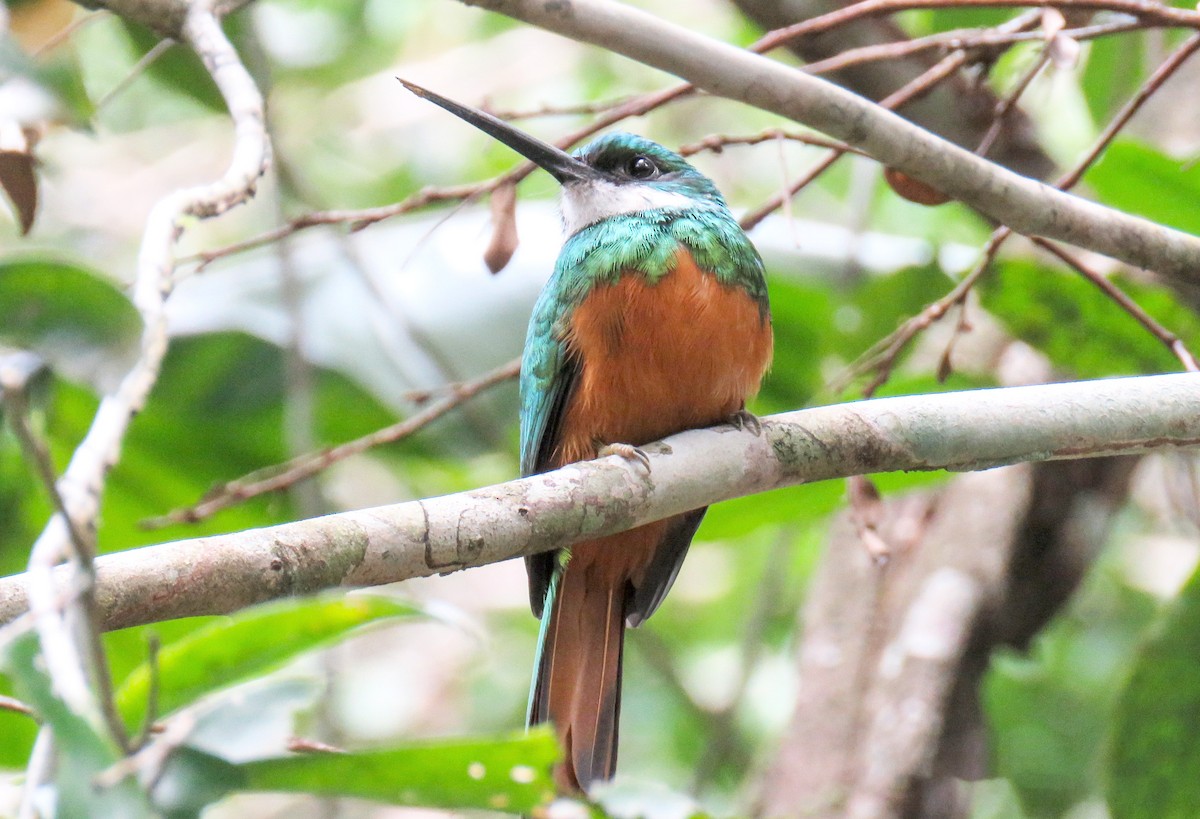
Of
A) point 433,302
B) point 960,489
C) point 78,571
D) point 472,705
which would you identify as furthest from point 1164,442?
point 472,705

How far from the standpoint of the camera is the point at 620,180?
251 cm

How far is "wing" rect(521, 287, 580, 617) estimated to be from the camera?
2.19 m

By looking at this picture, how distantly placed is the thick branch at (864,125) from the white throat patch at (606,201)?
72cm

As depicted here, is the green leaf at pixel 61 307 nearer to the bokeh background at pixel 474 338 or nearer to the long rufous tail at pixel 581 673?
the bokeh background at pixel 474 338

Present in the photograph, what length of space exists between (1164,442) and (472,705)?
350 centimetres

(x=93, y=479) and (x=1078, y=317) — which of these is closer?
(x=93, y=479)

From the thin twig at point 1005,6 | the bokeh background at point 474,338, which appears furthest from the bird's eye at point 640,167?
the thin twig at point 1005,6

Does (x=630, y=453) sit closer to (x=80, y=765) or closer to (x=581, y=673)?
(x=581, y=673)

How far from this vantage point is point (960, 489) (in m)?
3.17

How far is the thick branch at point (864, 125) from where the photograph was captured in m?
1.52

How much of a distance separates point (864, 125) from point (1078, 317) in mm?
922

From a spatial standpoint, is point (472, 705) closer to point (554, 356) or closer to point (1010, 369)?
point (1010, 369)

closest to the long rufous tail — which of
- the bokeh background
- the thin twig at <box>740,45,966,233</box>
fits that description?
the bokeh background

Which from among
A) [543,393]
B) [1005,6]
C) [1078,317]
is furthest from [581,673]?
[1005,6]
